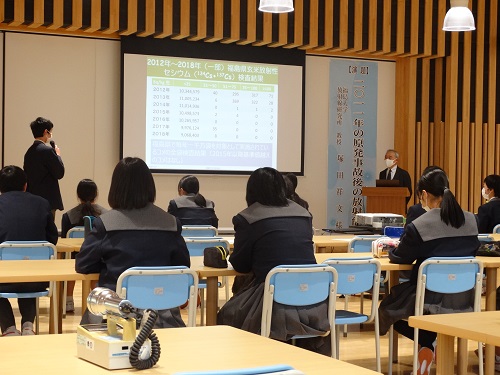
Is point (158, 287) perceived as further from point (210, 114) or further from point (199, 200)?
point (210, 114)

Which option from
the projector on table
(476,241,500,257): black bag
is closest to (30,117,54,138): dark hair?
the projector on table

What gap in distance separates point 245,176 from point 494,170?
152 inches

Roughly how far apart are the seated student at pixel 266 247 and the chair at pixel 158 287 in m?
0.43

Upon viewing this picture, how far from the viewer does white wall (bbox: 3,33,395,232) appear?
10391 millimetres

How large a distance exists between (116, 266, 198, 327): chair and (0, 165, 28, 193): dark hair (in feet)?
6.96

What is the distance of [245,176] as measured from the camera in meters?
11.7

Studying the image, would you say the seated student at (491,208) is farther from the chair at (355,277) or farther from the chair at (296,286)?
the chair at (296,286)

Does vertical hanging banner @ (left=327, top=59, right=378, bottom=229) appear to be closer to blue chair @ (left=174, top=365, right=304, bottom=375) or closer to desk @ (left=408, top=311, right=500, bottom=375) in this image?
desk @ (left=408, top=311, right=500, bottom=375)

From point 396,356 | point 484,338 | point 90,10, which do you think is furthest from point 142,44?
point 484,338

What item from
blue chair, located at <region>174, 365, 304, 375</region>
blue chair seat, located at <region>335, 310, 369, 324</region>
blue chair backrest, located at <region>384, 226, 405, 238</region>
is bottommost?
blue chair seat, located at <region>335, 310, 369, 324</region>

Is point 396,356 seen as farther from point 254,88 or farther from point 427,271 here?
point 254,88

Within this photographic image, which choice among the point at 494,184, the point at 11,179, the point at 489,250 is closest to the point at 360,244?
the point at 489,250

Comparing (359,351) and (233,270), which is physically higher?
(233,270)

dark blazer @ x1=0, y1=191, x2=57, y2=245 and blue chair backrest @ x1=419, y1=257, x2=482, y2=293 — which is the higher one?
dark blazer @ x1=0, y1=191, x2=57, y2=245
